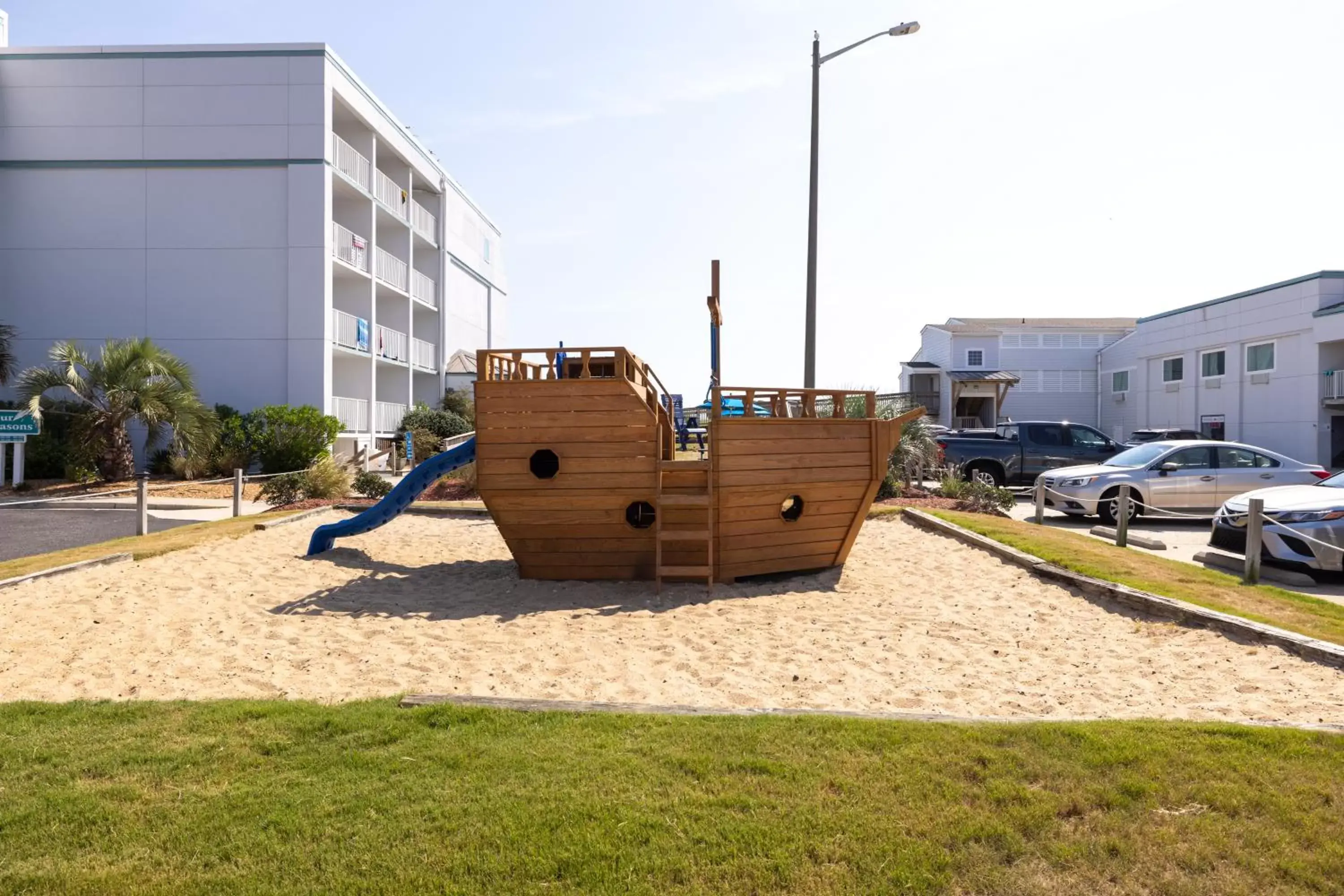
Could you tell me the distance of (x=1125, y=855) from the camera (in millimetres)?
3109

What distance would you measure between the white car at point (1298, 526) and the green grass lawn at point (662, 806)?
22.0 ft

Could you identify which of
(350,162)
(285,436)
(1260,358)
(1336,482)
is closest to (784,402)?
(1336,482)

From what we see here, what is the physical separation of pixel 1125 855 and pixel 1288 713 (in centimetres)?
237

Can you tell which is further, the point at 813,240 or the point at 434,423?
the point at 434,423

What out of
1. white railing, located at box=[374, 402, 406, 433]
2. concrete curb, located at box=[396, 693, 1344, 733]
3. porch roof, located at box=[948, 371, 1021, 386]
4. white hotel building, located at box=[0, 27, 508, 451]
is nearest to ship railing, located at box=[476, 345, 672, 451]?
concrete curb, located at box=[396, 693, 1344, 733]

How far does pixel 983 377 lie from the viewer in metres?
39.7

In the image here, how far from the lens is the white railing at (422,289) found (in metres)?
31.6

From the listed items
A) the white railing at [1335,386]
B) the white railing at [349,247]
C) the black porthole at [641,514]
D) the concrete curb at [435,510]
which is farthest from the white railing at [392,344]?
the white railing at [1335,386]

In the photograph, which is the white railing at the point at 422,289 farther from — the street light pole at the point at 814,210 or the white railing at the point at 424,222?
the street light pole at the point at 814,210

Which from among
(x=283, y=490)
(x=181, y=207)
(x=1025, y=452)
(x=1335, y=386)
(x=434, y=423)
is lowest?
(x=283, y=490)

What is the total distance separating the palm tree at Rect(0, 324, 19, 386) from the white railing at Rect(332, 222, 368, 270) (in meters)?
9.46

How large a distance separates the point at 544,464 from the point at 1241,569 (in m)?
8.44

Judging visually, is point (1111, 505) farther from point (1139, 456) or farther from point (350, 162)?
point (350, 162)

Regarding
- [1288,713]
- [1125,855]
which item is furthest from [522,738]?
[1288,713]
